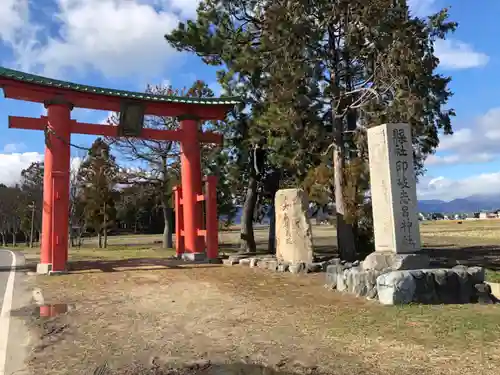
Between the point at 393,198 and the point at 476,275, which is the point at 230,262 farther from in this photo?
the point at 476,275

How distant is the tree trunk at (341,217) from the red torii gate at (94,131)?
4139 millimetres

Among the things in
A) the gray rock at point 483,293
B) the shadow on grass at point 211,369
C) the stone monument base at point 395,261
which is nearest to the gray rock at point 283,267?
the stone monument base at point 395,261

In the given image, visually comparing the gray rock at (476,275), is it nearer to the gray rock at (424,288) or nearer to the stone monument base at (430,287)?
the stone monument base at (430,287)

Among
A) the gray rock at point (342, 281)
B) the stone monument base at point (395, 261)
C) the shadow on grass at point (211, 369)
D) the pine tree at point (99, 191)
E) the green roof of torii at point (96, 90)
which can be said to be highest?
the green roof of torii at point (96, 90)

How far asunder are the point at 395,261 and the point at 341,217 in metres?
5.35

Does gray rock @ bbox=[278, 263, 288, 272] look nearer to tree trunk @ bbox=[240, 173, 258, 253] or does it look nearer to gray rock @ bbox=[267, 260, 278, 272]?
gray rock @ bbox=[267, 260, 278, 272]

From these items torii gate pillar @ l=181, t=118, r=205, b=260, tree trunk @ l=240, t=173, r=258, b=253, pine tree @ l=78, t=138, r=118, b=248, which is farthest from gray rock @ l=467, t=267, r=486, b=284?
pine tree @ l=78, t=138, r=118, b=248

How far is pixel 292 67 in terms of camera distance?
13.4m

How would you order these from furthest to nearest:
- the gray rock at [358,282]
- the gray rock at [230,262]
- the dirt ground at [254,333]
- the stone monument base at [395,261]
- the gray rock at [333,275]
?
1. the gray rock at [230,262]
2. the gray rock at [333,275]
3. the stone monument base at [395,261]
4. the gray rock at [358,282]
5. the dirt ground at [254,333]

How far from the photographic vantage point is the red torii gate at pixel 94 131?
1312cm

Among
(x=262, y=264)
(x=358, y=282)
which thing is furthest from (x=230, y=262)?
(x=358, y=282)

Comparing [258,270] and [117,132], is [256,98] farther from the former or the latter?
[258,270]

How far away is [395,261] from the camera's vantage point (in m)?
9.03

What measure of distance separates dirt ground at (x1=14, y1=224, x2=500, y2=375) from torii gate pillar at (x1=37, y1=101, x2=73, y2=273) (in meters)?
3.43
